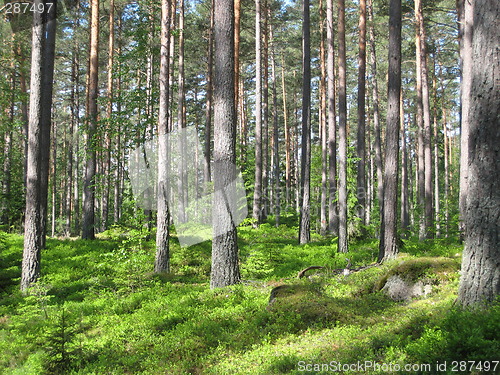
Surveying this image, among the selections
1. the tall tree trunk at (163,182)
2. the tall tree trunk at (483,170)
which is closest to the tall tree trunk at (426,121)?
the tall tree trunk at (163,182)

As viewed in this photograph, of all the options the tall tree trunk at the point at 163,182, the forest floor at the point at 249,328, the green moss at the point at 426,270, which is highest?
the tall tree trunk at the point at 163,182

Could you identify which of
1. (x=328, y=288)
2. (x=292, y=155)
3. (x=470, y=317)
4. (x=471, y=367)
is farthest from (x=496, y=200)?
(x=292, y=155)

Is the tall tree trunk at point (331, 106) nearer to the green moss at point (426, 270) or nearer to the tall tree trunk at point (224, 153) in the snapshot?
the green moss at point (426, 270)

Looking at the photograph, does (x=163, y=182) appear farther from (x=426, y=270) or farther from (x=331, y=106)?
(x=331, y=106)

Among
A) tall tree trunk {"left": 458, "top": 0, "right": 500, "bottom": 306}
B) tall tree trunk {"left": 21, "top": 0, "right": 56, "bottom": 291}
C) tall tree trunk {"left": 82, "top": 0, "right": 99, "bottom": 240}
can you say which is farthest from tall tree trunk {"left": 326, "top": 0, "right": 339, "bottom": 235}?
tall tree trunk {"left": 21, "top": 0, "right": 56, "bottom": 291}

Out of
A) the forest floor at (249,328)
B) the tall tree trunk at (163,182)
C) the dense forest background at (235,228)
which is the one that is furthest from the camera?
the tall tree trunk at (163,182)

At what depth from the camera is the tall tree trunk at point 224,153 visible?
25.8ft

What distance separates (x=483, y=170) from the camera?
448 cm

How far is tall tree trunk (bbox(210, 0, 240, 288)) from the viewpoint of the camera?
7871 millimetres

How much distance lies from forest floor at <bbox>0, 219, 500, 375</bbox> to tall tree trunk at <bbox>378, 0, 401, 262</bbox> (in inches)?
22.8

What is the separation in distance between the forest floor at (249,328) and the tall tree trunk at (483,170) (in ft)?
1.69

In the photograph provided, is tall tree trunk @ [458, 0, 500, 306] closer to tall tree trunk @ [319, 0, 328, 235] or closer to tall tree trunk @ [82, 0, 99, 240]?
tall tree trunk @ [82, 0, 99, 240]

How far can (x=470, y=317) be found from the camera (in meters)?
3.93

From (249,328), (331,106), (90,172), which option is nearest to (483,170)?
(249,328)
